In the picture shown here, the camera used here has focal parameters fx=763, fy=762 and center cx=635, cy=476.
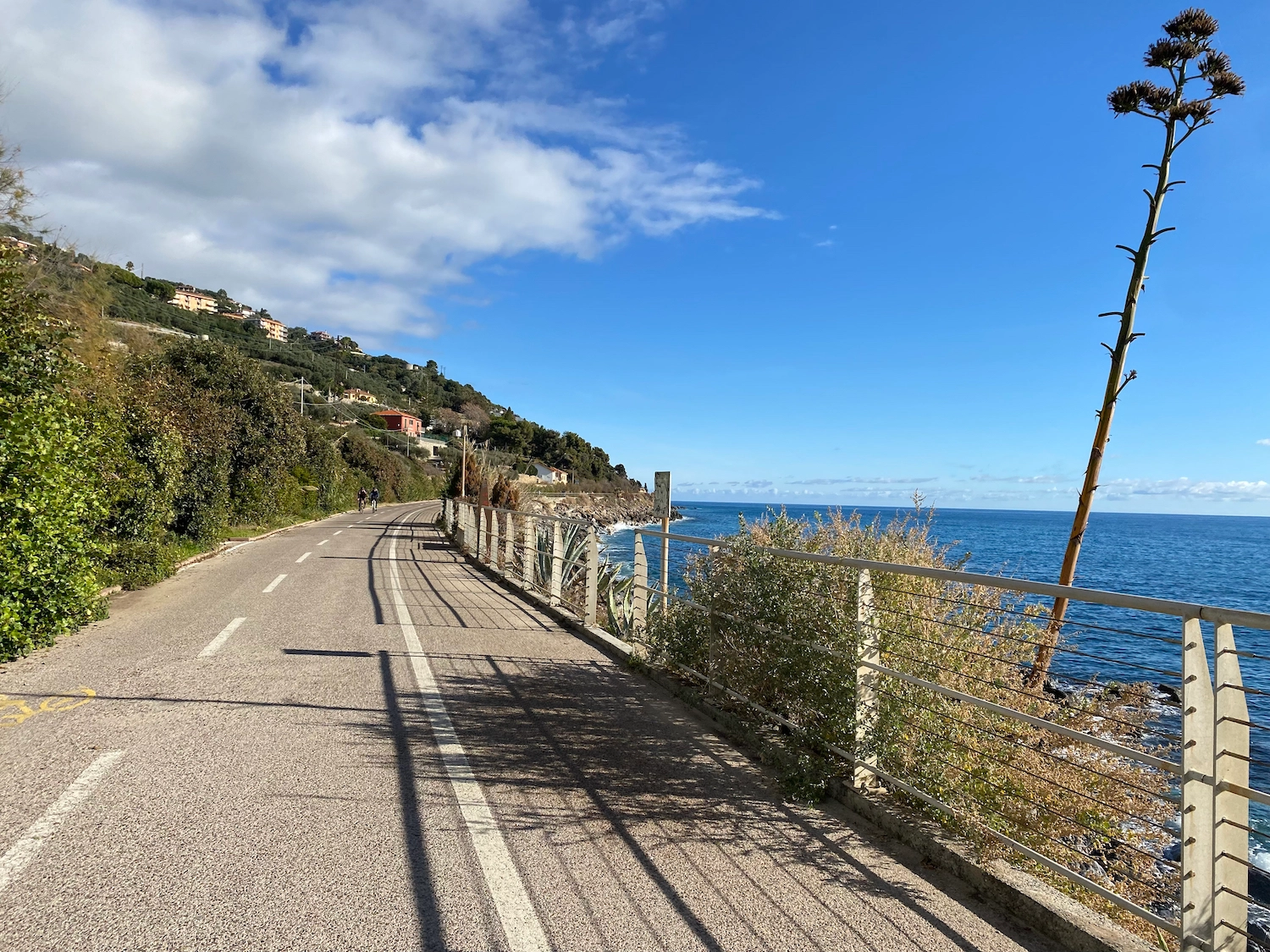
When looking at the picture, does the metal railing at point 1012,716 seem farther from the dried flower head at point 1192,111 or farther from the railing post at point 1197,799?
the dried flower head at point 1192,111

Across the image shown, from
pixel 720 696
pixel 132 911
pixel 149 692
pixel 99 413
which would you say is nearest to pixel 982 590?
pixel 720 696

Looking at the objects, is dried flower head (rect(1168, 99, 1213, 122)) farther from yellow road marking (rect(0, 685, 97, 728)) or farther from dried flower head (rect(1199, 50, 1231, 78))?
yellow road marking (rect(0, 685, 97, 728))

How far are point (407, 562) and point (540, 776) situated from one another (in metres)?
13.8

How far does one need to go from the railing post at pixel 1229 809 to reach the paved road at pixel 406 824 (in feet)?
2.16

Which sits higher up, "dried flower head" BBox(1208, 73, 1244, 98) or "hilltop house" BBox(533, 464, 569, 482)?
"dried flower head" BBox(1208, 73, 1244, 98)

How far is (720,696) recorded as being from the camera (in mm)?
6035

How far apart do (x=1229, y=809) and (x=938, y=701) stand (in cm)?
154

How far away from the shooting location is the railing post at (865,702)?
4219mm

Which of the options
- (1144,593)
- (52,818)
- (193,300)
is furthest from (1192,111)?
(193,300)

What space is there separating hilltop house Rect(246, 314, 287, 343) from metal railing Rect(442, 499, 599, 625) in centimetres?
10639

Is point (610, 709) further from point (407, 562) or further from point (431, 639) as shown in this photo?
point (407, 562)

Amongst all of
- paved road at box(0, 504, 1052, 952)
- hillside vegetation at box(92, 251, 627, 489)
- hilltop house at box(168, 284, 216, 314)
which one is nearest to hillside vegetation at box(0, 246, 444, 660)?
paved road at box(0, 504, 1052, 952)

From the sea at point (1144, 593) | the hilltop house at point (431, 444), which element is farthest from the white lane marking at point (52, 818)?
the hilltop house at point (431, 444)

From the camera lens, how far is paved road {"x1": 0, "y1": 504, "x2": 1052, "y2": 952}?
294cm
